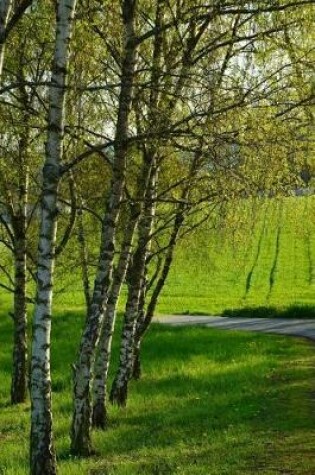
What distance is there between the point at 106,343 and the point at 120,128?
3.97 meters

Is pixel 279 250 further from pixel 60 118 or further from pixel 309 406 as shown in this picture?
pixel 60 118

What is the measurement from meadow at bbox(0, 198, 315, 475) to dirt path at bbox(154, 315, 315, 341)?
2.98 metres

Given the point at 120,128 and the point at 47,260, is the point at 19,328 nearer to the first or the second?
the point at 120,128

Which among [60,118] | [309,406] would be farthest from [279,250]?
[60,118]

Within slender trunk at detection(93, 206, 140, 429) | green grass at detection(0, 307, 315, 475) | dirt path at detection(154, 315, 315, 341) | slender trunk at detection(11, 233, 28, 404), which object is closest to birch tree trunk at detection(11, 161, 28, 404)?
slender trunk at detection(11, 233, 28, 404)

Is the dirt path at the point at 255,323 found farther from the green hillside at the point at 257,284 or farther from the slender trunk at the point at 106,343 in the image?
the slender trunk at the point at 106,343

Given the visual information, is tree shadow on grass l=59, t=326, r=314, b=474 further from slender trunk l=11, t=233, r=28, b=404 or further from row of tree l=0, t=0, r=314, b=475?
slender trunk l=11, t=233, r=28, b=404

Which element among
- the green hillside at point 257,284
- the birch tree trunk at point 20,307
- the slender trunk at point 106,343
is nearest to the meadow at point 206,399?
the slender trunk at point 106,343

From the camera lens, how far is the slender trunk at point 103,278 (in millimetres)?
9688

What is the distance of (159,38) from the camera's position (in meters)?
12.5

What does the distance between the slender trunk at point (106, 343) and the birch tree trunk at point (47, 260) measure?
356cm

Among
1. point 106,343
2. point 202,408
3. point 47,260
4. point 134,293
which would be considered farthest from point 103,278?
point 202,408

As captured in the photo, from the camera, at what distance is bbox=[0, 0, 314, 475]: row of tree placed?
7.94 m

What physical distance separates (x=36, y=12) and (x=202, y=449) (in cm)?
840
